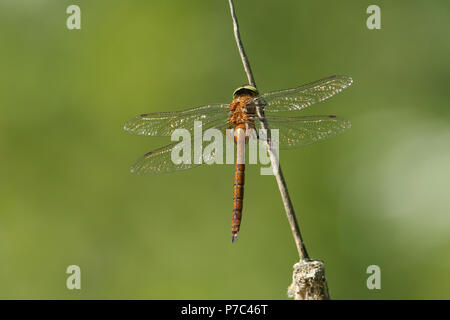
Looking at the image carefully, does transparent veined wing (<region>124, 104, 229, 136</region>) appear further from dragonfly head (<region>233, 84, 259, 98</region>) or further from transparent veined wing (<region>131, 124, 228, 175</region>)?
dragonfly head (<region>233, 84, 259, 98</region>)

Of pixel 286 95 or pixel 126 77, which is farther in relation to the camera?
pixel 126 77

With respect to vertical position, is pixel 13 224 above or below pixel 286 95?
below

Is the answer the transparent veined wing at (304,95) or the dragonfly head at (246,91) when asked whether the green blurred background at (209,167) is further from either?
the dragonfly head at (246,91)

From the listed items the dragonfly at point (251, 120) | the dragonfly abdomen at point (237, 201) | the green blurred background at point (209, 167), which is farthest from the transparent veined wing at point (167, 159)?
the green blurred background at point (209, 167)

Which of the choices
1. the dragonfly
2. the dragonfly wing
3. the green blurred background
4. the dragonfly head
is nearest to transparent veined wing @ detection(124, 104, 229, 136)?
the dragonfly

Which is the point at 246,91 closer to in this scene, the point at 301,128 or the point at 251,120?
the point at 251,120

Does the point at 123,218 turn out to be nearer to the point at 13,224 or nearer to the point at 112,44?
the point at 13,224

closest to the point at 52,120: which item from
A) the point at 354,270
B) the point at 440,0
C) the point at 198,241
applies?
the point at 198,241
